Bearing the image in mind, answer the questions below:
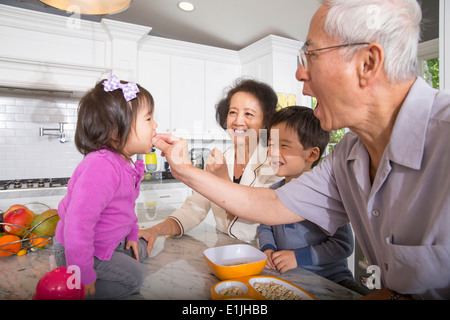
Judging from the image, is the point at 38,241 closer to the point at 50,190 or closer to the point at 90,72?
the point at 50,190

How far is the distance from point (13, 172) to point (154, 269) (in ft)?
5.21

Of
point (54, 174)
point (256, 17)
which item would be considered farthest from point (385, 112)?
point (54, 174)

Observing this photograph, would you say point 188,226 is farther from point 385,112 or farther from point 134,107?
point 385,112

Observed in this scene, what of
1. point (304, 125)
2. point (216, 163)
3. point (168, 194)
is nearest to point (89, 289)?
point (216, 163)

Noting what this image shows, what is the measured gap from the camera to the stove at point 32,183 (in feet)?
4.53

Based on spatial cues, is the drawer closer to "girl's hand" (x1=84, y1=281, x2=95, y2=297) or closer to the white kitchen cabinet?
the white kitchen cabinet

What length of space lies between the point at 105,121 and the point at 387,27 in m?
0.38

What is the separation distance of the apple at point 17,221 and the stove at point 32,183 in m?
1.08

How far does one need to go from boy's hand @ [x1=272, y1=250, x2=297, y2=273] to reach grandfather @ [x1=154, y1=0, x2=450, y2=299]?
11 centimetres

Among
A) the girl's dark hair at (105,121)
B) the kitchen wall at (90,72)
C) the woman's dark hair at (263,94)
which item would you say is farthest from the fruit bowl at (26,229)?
the kitchen wall at (90,72)

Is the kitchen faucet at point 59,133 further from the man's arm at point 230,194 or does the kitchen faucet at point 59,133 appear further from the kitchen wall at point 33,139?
the man's arm at point 230,194

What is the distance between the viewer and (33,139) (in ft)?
5.19

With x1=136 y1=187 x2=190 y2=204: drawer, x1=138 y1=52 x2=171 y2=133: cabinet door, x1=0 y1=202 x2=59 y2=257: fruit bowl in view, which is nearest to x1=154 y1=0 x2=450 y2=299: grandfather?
x1=0 y1=202 x2=59 y2=257: fruit bowl

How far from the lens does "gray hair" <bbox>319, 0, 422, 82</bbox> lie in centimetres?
32
